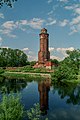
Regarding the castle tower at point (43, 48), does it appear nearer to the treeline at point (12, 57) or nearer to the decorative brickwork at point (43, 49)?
the decorative brickwork at point (43, 49)

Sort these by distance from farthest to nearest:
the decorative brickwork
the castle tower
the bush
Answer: the castle tower → the decorative brickwork → the bush

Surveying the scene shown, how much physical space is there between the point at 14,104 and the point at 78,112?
11801mm

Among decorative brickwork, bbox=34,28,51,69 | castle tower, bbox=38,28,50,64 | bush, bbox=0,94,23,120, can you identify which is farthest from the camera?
castle tower, bbox=38,28,50,64

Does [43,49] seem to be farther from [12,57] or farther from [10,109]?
[10,109]

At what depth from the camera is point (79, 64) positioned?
73812 millimetres

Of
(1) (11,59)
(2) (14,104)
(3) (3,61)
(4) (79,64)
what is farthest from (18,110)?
(1) (11,59)

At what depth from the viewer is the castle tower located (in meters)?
109

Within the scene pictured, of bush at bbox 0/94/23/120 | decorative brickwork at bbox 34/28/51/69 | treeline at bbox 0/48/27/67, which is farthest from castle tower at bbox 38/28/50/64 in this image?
bush at bbox 0/94/23/120

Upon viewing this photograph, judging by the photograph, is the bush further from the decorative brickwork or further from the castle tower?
the castle tower

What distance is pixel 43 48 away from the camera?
364ft

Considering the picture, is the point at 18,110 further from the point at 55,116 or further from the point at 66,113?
the point at 66,113

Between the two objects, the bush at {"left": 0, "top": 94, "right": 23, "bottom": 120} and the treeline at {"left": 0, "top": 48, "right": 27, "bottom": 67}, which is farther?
the treeline at {"left": 0, "top": 48, "right": 27, "bottom": 67}

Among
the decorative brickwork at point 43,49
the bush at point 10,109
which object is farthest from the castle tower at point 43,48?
the bush at point 10,109

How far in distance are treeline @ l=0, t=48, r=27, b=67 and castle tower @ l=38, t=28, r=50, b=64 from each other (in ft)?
51.6
